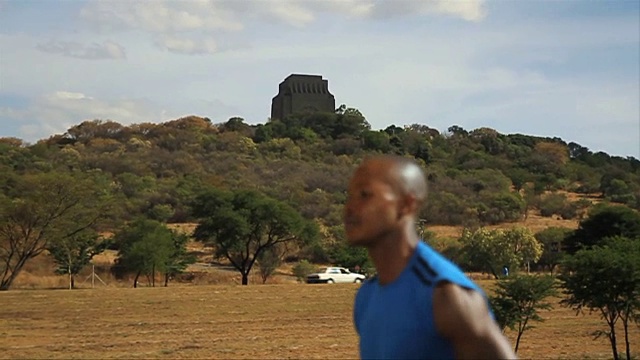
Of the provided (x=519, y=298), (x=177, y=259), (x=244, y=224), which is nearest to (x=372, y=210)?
(x=519, y=298)

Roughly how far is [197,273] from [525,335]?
2528 centimetres

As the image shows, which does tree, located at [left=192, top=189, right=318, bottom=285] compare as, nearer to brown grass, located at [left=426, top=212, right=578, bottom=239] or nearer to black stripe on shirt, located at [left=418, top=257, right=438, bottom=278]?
brown grass, located at [left=426, top=212, right=578, bottom=239]

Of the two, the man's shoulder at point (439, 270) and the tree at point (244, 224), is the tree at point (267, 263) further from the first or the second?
the man's shoulder at point (439, 270)

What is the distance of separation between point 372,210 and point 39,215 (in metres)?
38.8

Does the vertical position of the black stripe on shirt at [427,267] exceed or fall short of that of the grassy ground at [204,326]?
it exceeds it

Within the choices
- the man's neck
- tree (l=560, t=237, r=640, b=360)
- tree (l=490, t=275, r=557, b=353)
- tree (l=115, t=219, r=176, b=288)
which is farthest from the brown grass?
the man's neck

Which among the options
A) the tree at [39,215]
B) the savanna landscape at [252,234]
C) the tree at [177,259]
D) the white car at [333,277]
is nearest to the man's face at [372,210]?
the savanna landscape at [252,234]

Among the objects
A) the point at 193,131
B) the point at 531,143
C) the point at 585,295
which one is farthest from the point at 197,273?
the point at 531,143

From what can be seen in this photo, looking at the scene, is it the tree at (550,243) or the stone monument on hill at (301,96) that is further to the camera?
the stone monument on hill at (301,96)

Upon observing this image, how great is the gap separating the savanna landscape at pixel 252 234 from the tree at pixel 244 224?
108 millimetres

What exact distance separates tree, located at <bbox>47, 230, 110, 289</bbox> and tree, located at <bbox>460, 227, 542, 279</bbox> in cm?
1818

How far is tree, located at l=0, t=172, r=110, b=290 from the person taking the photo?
1521 inches

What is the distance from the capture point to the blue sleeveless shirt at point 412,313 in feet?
5.91

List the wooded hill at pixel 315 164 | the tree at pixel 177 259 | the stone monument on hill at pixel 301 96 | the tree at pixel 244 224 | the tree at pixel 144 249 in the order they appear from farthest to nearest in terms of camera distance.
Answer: the stone monument on hill at pixel 301 96 < the wooded hill at pixel 315 164 < the tree at pixel 244 224 < the tree at pixel 177 259 < the tree at pixel 144 249
